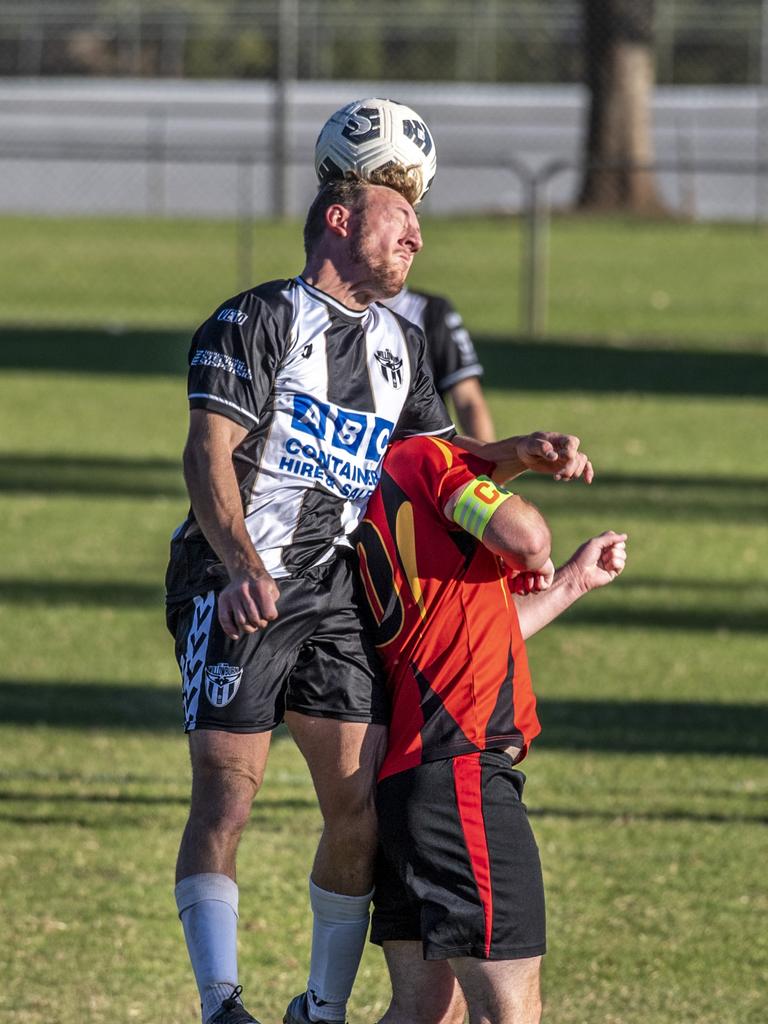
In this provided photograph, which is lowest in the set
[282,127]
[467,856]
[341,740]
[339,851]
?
[282,127]

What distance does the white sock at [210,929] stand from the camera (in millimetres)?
3448

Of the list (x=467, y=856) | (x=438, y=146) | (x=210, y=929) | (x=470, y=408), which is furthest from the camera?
(x=438, y=146)

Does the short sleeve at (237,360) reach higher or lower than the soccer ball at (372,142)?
lower

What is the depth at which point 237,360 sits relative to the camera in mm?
3455

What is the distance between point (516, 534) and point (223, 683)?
67cm

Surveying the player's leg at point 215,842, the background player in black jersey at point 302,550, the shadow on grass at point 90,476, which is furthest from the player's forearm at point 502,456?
the shadow on grass at point 90,476

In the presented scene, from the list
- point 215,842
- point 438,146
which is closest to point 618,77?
point 438,146

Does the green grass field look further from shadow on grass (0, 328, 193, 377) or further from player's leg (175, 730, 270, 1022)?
shadow on grass (0, 328, 193, 377)

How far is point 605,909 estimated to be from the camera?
16.8 ft

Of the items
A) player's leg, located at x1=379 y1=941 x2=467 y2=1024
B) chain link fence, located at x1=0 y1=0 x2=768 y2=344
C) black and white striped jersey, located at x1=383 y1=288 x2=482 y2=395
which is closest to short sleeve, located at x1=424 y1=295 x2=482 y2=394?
black and white striped jersey, located at x1=383 y1=288 x2=482 y2=395

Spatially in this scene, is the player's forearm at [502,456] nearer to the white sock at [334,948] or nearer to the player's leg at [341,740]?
the player's leg at [341,740]

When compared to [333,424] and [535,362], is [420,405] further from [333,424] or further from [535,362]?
[535,362]

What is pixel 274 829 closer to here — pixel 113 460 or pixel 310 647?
pixel 310 647

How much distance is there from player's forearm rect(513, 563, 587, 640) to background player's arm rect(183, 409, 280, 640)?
2.21 ft
